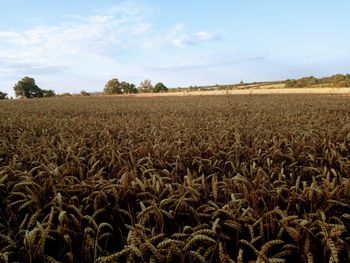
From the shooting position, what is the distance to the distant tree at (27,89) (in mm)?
108062

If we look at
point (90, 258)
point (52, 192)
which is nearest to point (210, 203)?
point (90, 258)

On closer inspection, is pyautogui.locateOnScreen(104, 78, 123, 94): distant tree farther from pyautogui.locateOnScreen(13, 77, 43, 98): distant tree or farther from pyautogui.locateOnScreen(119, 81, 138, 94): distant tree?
pyautogui.locateOnScreen(13, 77, 43, 98): distant tree

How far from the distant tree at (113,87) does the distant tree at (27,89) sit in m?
21.8

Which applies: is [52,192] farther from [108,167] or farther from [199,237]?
[199,237]

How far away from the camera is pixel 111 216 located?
133 inches

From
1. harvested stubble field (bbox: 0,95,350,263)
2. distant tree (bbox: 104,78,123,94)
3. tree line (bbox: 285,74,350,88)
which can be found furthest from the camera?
Answer: distant tree (bbox: 104,78,123,94)

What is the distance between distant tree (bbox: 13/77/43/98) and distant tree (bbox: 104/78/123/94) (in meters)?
21.8

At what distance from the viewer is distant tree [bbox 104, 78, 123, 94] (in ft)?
385

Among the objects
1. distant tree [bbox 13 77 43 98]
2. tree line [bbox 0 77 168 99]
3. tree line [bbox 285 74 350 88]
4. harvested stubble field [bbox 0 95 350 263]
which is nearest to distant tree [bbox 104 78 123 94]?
tree line [bbox 0 77 168 99]

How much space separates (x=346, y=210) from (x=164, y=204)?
73.4 inches

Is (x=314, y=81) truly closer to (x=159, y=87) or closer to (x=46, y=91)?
(x=159, y=87)

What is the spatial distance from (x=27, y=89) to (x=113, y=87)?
2728 cm

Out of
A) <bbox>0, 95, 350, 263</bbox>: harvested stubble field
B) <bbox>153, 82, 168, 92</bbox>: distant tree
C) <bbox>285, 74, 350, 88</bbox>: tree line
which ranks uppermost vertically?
<bbox>153, 82, 168, 92</bbox>: distant tree

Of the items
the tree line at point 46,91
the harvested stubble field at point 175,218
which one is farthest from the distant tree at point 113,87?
the harvested stubble field at point 175,218
